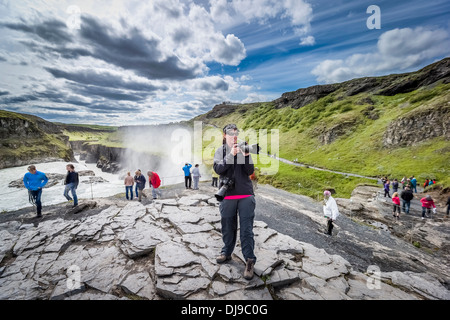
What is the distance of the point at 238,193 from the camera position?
163 inches

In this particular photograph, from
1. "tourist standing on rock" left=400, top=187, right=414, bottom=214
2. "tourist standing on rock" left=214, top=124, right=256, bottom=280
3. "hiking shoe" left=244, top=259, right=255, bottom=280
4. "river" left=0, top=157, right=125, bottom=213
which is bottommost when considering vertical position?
"river" left=0, top=157, right=125, bottom=213

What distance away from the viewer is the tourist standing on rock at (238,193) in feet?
13.4

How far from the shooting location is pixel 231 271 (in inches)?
173

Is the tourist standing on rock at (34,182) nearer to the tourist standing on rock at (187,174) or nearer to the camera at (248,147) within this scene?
the tourist standing on rock at (187,174)

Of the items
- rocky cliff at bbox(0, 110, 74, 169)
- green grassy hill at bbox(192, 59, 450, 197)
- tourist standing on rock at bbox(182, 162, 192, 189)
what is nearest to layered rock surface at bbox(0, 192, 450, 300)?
tourist standing on rock at bbox(182, 162, 192, 189)

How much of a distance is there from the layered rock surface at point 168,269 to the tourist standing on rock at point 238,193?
86 cm

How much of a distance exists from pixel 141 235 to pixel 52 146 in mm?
72685

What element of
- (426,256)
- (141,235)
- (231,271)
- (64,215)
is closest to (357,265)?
(231,271)

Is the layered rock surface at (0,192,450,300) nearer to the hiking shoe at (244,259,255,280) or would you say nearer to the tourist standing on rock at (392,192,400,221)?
the hiking shoe at (244,259,255,280)

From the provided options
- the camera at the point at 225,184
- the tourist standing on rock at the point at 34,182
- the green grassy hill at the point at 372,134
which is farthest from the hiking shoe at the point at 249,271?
the green grassy hill at the point at 372,134

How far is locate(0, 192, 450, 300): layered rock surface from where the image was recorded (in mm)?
3986

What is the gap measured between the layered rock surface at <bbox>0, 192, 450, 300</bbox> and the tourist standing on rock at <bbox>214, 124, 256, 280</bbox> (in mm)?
864
